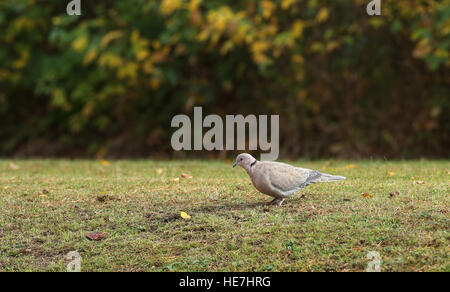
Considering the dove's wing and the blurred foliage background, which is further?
the blurred foliage background

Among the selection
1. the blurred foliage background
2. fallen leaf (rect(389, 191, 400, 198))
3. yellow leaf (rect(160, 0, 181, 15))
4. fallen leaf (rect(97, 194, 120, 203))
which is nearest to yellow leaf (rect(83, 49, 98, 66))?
the blurred foliage background

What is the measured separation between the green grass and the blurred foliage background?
4.67 meters

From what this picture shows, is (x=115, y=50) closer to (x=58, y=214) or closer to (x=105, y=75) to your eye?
(x=105, y=75)

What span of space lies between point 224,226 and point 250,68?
287 inches

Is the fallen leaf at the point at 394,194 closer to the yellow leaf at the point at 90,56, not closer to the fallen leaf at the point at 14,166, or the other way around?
the fallen leaf at the point at 14,166

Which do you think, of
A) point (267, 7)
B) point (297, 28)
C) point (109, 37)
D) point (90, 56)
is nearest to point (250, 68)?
point (297, 28)

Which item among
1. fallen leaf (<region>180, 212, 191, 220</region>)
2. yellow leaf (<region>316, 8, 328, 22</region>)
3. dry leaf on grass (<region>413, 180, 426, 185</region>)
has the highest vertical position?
yellow leaf (<region>316, 8, 328, 22</region>)

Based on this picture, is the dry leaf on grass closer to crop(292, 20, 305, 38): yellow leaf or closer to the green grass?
the green grass

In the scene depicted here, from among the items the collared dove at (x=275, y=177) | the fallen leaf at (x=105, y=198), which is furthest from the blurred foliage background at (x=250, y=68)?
the collared dove at (x=275, y=177)

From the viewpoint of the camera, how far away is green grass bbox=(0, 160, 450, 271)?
13.7 feet

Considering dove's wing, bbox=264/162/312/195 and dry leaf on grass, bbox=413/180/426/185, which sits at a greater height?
dove's wing, bbox=264/162/312/195

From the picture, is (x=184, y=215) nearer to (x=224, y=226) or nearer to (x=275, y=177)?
(x=224, y=226)

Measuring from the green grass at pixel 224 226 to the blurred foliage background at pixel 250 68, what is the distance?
4671mm
